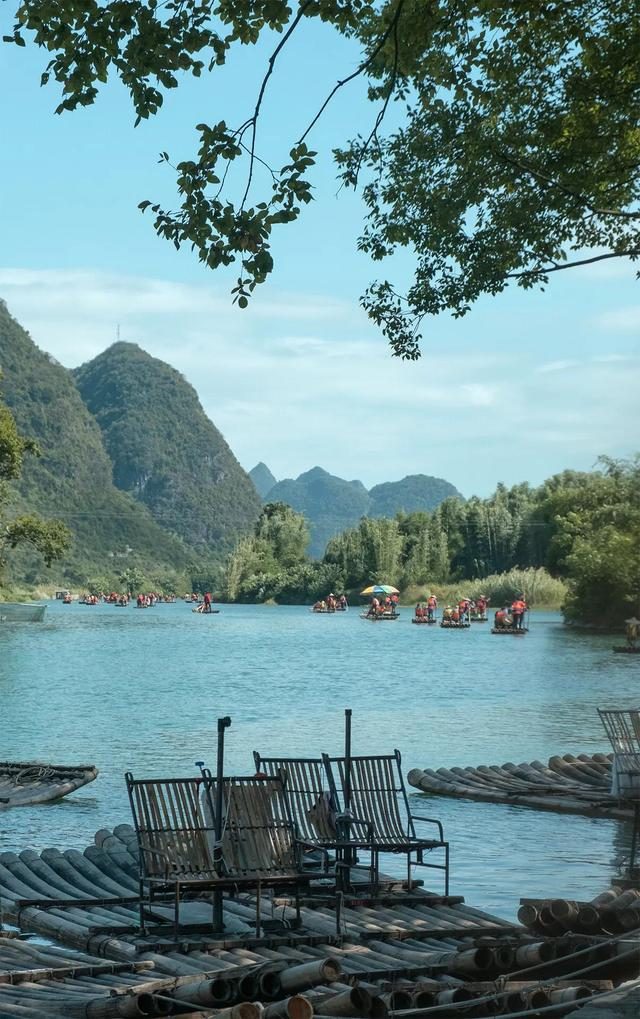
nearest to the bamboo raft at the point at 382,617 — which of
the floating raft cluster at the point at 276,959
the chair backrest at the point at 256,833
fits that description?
the floating raft cluster at the point at 276,959

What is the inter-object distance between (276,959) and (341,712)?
27208 millimetres

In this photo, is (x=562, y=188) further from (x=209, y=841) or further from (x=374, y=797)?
(x=209, y=841)

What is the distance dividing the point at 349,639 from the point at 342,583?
43.8 m

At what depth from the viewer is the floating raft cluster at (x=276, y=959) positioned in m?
6.09

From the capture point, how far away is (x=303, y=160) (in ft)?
21.7

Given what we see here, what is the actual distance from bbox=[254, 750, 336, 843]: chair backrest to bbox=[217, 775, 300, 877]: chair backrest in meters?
0.34

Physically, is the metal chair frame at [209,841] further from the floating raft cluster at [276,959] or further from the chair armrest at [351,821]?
the chair armrest at [351,821]

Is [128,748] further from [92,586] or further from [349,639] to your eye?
[92,586]

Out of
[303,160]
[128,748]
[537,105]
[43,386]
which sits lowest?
[128,748]

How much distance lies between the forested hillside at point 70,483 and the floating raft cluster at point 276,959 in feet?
463

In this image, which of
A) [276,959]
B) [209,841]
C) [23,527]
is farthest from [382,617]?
A: [276,959]

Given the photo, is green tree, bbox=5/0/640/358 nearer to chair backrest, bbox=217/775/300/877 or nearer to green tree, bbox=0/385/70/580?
chair backrest, bbox=217/775/300/877

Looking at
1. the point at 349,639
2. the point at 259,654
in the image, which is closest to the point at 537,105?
the point at 259,654

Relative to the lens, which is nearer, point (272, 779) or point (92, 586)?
point (272, 779)
